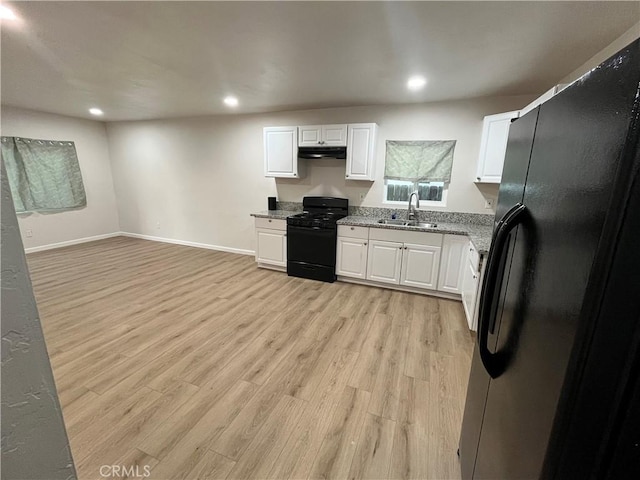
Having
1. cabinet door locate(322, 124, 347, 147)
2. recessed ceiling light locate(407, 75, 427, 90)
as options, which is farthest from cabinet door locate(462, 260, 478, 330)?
cabinet door locate(322, 124, 347, 147)

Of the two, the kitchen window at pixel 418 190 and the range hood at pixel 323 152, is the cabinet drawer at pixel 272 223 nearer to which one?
the range hood at pixel 323 152

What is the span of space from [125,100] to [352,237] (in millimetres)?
3803

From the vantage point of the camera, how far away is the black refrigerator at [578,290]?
16.4 inches

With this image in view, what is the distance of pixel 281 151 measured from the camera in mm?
4227

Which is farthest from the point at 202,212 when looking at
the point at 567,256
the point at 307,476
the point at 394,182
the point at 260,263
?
the point at 567,256

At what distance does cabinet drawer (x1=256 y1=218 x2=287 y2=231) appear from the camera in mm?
4180

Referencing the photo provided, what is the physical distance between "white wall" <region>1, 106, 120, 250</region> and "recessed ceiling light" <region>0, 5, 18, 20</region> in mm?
4087

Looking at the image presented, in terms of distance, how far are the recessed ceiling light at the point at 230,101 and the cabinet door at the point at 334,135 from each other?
126 centimetres

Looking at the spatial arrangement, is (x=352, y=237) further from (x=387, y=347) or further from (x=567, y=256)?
(x=567, y=256)

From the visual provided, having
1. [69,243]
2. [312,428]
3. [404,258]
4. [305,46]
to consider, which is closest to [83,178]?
[69,243]

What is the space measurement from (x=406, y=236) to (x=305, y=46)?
7.55ft

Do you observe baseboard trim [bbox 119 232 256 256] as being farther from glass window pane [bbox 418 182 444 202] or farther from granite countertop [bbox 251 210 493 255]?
glass window pane [bbox 418 182 444 202]

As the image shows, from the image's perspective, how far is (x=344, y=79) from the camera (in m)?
2.90

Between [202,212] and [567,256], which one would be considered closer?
[567,256]
